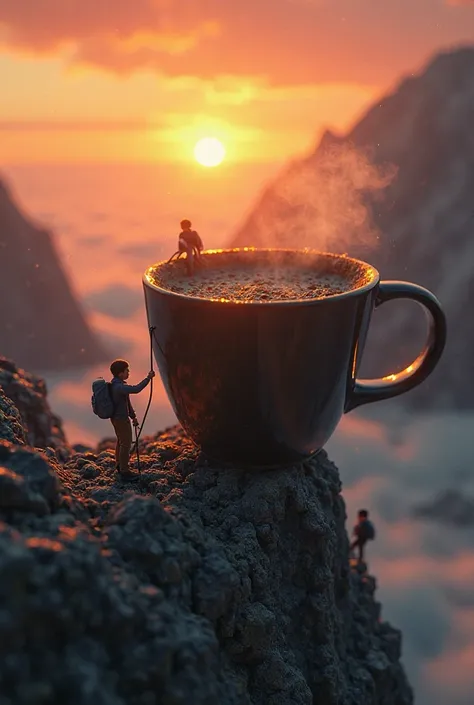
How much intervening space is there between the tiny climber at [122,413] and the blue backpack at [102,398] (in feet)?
0.05

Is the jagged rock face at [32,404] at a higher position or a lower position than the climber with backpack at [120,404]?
higher

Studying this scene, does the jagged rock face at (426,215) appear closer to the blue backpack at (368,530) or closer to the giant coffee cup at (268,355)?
the blue backpack at (368,530)

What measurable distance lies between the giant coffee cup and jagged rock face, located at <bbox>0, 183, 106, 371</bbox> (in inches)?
953

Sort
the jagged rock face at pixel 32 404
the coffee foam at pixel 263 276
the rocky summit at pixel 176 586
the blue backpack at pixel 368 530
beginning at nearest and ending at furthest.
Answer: the rocky summit at pixel 176 586
the coffee foam at pixel 263 276
the jagged rock face at pixel 32 404
the blue backpack at pixel 368 530

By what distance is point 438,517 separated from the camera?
67.2 ft

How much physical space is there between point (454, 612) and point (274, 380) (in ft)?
48.0

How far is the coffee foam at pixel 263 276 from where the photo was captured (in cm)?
289

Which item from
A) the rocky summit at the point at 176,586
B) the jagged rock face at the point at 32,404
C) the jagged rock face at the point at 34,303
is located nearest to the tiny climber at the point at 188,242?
the rocky summit at the point at 176,586

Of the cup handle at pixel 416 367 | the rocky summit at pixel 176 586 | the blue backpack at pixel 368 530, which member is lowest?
the rocky summit at pixel 176 586

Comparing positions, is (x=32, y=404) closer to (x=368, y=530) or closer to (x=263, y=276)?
(x=263, y=276)

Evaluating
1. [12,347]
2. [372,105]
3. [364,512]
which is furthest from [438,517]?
[372,105]

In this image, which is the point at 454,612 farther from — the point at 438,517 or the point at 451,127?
the point at 451,127

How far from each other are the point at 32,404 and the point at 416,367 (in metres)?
2.61

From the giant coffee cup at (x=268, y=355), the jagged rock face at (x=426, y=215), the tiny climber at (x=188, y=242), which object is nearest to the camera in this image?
the giant coffee cup at (x=268, y=355)
